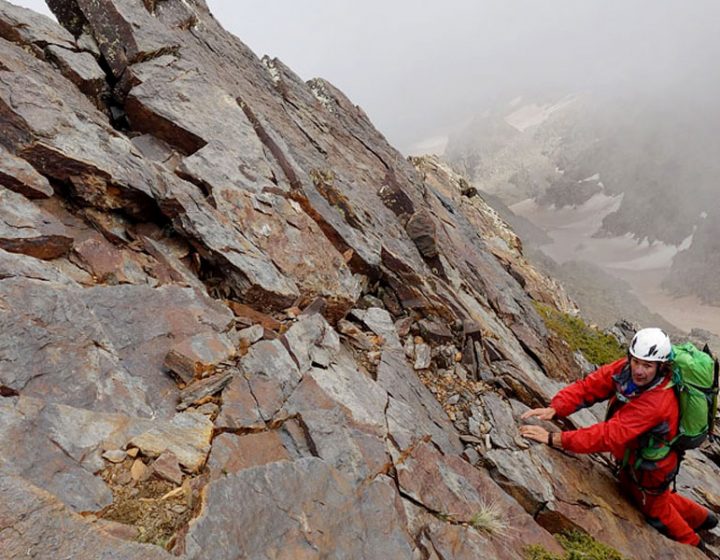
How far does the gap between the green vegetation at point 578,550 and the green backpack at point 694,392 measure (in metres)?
2.38

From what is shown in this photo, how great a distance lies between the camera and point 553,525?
813 cm

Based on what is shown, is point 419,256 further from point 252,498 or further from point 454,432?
point 252,498

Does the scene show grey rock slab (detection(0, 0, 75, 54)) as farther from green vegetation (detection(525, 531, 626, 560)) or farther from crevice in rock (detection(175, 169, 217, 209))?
green vegetation (detection(525, 531, 626, 560))

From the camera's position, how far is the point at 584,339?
22219 millimetres

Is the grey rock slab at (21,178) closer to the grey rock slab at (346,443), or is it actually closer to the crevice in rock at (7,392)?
the crevice in rock at (7,392)

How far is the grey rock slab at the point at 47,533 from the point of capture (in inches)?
150

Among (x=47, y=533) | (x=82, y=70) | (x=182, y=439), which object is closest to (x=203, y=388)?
(x=182, y=439)

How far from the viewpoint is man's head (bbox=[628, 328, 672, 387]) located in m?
8.06

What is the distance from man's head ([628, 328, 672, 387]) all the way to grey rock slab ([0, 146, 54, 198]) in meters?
11.8

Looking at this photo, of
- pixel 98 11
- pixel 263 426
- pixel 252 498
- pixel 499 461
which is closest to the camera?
pixel 252 498

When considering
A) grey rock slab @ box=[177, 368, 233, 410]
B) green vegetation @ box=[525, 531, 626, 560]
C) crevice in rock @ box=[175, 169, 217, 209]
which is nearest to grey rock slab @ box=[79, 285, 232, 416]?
grey rock slab @ box=[177, 368, 233, 410]

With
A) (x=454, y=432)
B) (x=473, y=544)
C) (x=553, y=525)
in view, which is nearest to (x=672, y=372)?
(x=553, y=525)

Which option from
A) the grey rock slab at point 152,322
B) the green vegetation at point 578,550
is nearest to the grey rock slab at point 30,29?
the grey rock slab at point 152,322

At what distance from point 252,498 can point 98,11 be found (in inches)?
636
